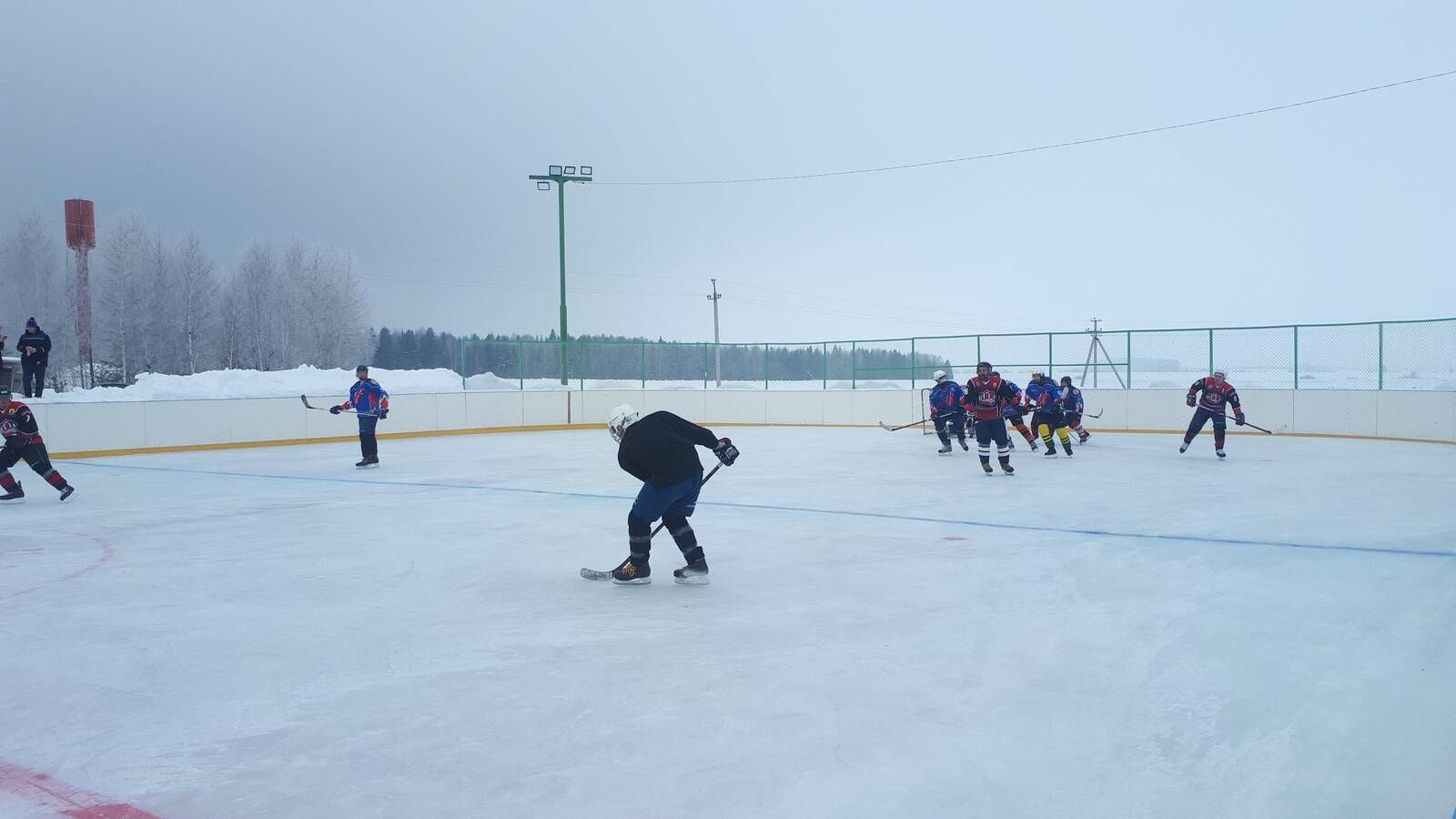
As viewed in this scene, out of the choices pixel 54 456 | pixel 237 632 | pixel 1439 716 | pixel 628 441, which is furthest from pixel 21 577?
pixel 54 456

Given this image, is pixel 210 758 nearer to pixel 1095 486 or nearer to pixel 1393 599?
pixel 1393 599

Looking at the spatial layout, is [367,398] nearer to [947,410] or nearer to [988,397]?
[988,397]

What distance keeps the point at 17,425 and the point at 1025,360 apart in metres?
18.3

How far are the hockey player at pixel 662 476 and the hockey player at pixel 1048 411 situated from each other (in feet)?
32.4

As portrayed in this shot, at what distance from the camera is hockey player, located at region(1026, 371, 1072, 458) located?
1446cm

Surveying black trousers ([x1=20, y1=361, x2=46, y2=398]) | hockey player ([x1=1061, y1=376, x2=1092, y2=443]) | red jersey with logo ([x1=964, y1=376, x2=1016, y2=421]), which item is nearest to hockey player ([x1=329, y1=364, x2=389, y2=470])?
red jersey with logo ([x1=964, y1=376, x2=1016, y2=421])

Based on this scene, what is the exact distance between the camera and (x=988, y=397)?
481 inches

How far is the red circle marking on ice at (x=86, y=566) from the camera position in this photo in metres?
5.73

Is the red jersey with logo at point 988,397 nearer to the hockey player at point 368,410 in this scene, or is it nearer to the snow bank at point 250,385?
the hockey player at point 368,410

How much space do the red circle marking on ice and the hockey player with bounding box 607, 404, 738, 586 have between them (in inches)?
137

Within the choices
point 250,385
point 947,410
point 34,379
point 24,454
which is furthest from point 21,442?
point 250,385

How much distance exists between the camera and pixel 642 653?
14.2ft

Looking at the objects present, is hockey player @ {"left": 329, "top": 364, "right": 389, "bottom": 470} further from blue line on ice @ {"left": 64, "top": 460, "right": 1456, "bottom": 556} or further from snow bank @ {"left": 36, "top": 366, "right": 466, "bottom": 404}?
snow bank @ {"left": 36, "top": 366, "right": 466, "bottom": 404}

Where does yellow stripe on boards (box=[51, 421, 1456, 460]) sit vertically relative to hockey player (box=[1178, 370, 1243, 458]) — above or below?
below
